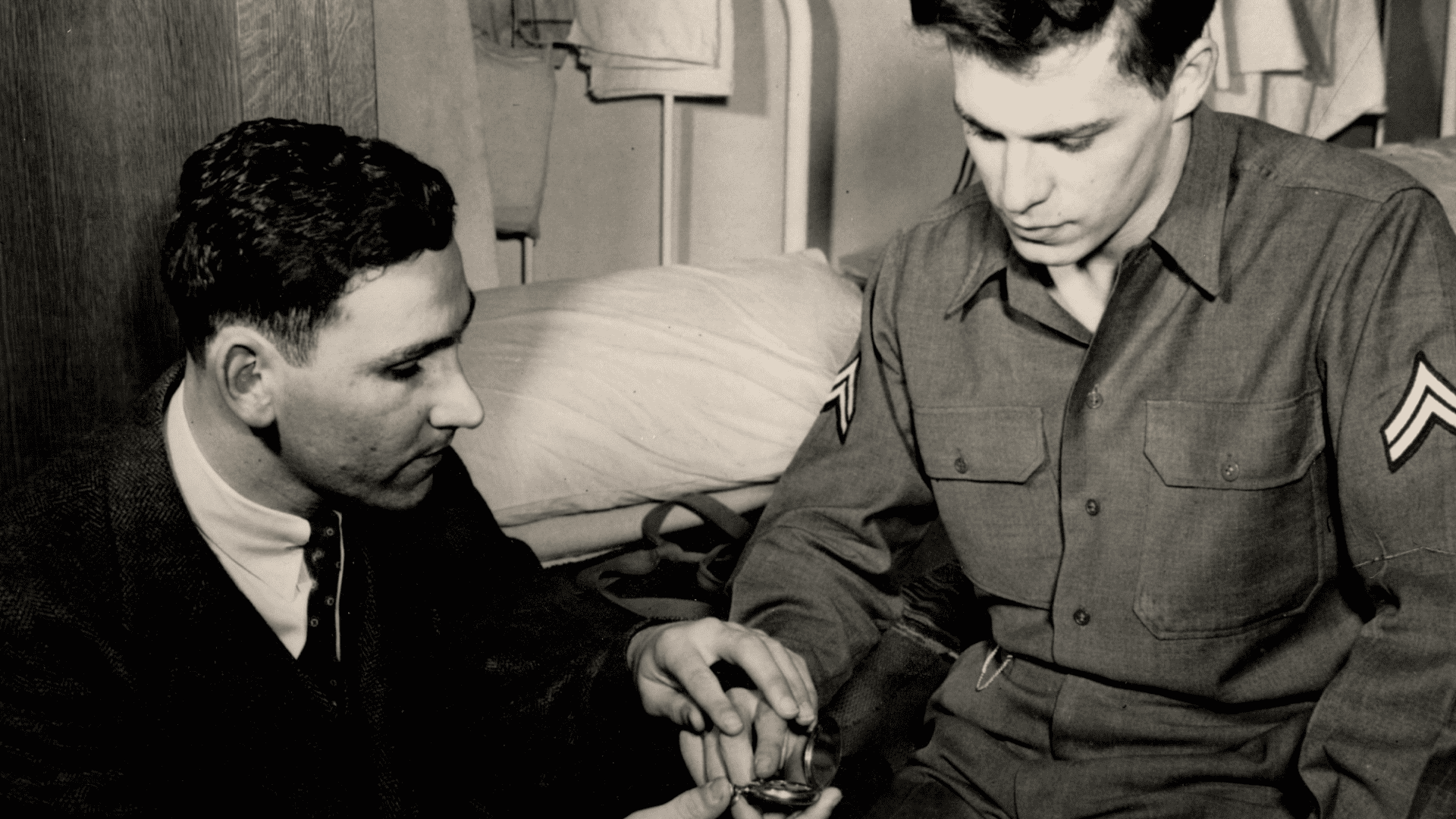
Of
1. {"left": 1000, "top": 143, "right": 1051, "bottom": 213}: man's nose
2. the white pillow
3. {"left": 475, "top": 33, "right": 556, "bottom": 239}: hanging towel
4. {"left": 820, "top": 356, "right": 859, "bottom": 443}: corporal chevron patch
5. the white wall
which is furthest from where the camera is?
the white wall

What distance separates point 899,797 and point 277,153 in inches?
A: 38.0

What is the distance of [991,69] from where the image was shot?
1.36m

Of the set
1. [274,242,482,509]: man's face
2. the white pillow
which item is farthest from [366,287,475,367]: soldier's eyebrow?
the white pillow

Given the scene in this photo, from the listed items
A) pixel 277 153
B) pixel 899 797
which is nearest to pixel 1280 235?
pixel 899 797

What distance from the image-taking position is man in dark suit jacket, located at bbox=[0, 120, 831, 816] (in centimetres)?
127

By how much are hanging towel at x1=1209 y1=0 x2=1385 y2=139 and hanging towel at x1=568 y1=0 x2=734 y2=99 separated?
1231 mm

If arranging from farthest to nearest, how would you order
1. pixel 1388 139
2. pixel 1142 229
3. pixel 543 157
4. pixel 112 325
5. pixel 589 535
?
A: pixel 1388 139, pixel 543 157, pixel 589 535, pixel 112 325, pixel 1142 229

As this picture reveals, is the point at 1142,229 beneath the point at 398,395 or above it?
above

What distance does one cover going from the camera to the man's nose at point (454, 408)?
4.66 ft

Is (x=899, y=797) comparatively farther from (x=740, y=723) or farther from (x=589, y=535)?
(x=589, y=535)

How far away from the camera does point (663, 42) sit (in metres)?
3.38

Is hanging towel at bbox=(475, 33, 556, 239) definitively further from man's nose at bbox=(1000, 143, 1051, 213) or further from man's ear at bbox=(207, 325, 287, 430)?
man's nose at bbox=(1000, 143, 1051, 213)

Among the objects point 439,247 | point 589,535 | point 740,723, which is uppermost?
point 439,247

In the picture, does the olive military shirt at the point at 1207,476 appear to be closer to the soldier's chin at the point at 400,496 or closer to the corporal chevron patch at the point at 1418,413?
the corporal chevron patch at the point at 1418,413
